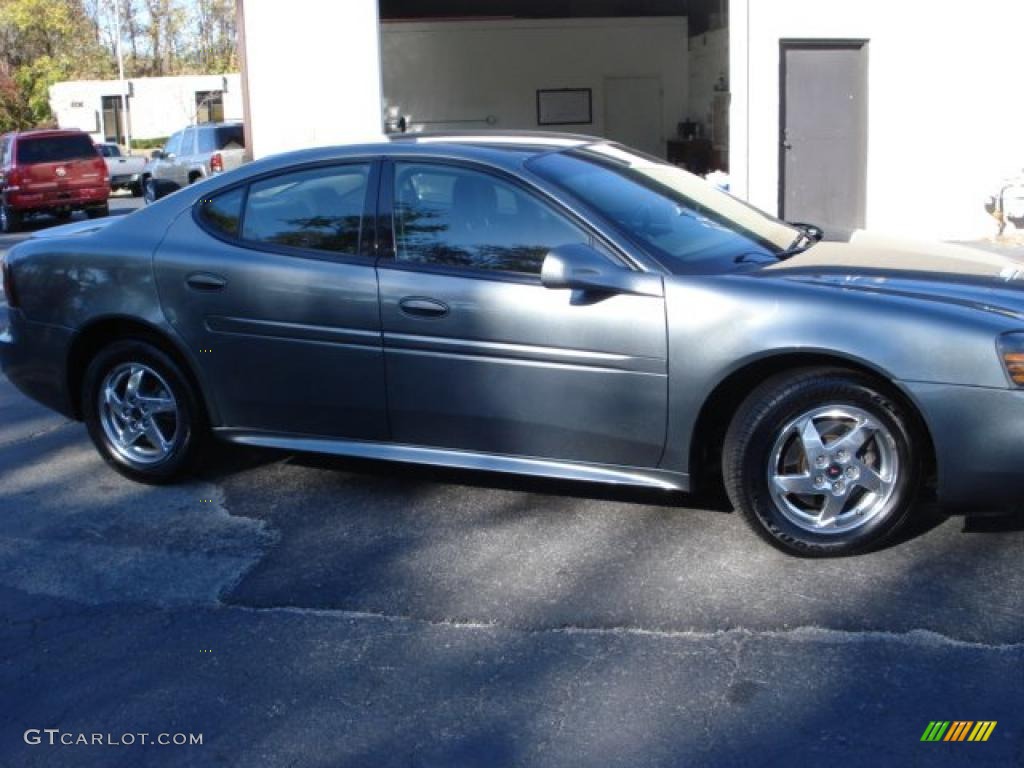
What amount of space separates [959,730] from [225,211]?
12.4 ft

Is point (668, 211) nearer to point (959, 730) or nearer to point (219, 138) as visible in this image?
point (959, 730)

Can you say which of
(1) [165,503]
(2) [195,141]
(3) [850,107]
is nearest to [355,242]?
(1) [165,503]

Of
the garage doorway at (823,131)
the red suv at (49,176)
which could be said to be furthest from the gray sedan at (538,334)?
the red suv at (49,176)

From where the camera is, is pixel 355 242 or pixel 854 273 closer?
pixel 854 273

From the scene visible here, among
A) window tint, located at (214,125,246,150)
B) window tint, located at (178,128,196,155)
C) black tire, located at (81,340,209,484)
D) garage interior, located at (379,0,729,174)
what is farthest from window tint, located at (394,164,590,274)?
window tint, located at (178,128,196,155)

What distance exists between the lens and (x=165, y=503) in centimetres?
573

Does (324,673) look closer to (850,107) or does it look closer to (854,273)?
(854,273)

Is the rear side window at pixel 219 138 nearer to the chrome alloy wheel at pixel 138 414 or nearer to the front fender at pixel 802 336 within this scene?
the chrome alloy wheel at pixel 138 414

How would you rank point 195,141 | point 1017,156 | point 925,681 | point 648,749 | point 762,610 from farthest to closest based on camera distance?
point 195,141
point 1017,156
point 762,610
point 925,681
point 648,749

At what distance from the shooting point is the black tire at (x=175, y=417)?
5754 mm

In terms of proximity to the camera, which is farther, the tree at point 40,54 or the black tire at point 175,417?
the tree at point 40,54

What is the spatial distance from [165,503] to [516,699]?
2.56 meters

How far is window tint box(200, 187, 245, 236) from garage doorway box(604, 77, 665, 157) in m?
16.9

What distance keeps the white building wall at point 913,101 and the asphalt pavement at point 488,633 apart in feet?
28.6
